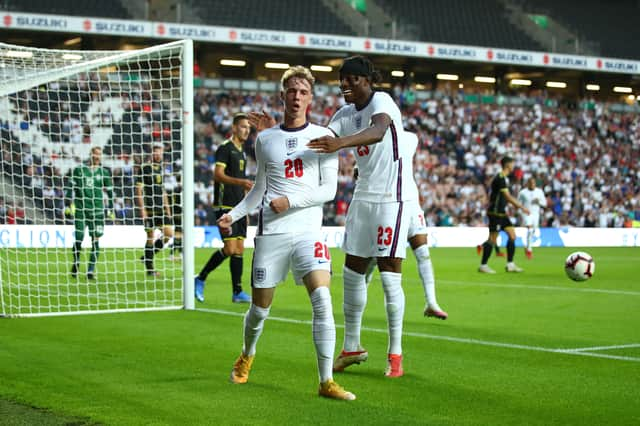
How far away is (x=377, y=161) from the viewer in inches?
265

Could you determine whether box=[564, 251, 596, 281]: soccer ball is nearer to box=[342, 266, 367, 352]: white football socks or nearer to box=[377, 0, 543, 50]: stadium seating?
box=[342, 266, 367, 352]: white football socks

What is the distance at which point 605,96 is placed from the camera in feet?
164

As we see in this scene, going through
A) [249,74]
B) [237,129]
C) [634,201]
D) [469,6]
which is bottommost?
[634,201]

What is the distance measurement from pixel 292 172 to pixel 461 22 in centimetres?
3875

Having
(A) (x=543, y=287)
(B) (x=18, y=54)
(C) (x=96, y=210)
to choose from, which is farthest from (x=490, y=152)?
(B) (x=18, y=54)

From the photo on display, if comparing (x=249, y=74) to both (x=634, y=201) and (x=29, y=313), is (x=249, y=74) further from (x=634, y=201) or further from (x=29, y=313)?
(x=29, y=313)

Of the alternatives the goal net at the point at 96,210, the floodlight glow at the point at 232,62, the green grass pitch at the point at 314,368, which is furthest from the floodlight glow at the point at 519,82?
the green grass pitch at the point at 314,368

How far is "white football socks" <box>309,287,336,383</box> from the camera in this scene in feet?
18.4

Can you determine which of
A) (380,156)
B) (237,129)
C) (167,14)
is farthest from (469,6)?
(380,156)

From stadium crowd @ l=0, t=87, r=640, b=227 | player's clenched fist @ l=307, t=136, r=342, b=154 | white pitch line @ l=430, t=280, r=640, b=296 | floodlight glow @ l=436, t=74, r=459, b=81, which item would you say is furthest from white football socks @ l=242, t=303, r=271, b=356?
floodlight glow @ l=436, t=74, r=459, b=81

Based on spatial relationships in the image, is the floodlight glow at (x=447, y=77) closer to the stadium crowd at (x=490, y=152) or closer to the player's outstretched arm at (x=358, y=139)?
the stadium crowd at (x=490, y=152)

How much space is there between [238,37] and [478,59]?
1123 centimetres

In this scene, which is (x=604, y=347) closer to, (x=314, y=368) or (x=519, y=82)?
(x=314, y=368)

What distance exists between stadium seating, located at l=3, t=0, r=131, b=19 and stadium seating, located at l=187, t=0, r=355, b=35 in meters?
3.31
